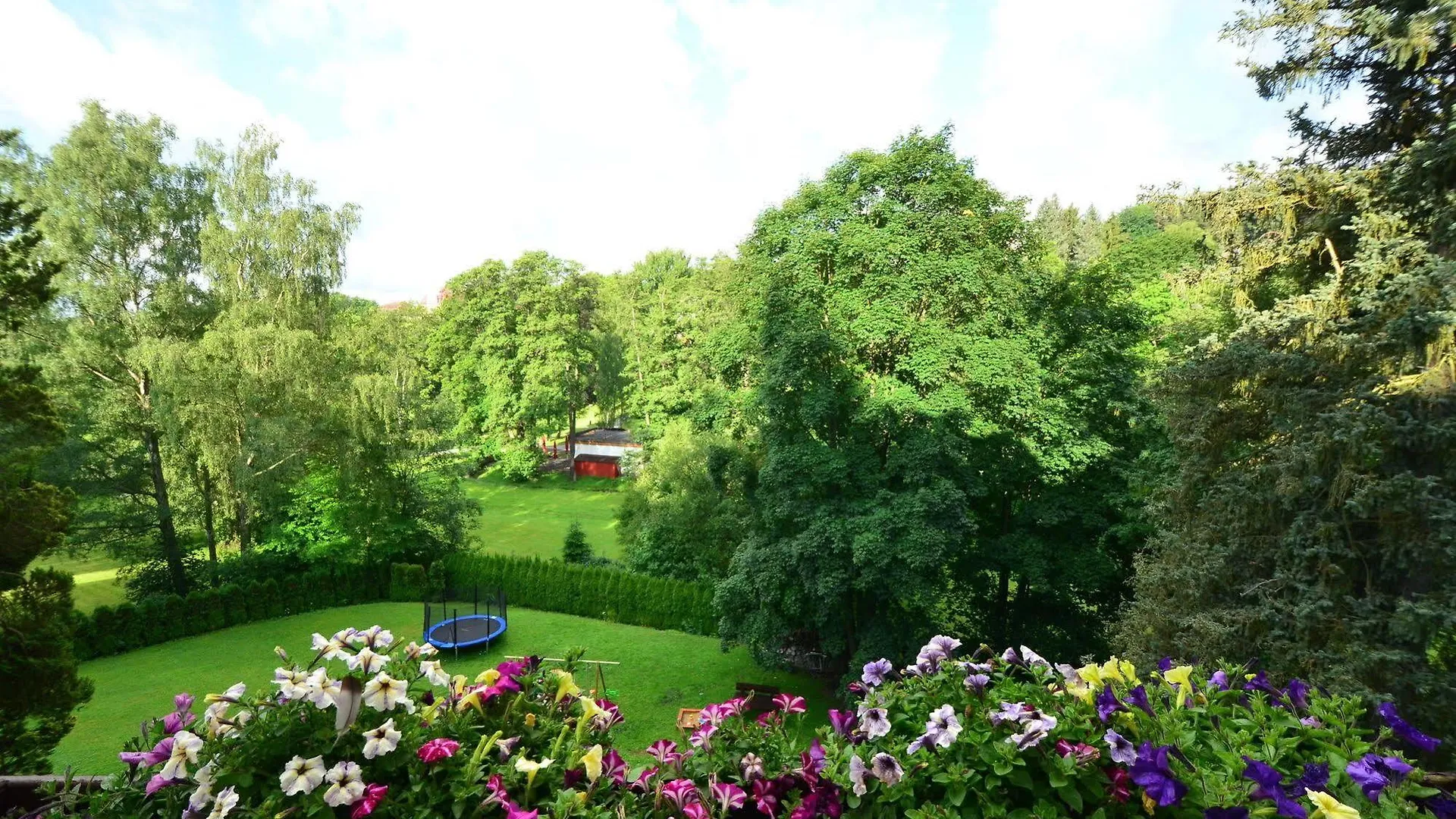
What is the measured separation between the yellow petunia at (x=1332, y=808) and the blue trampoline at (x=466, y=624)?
51.1ft

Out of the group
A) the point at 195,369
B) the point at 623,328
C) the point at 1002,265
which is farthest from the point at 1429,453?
the point at 623,328

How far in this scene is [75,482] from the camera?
15.9 m

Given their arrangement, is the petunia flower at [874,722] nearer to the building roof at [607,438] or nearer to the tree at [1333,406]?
the tree at [1333,406]

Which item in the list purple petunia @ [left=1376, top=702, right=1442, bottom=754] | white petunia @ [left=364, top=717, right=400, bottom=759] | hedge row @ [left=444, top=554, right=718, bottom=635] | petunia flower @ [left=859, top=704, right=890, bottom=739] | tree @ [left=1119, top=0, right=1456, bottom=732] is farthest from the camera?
hedge row @ [left=444, top=554, right=718, bottom=635]

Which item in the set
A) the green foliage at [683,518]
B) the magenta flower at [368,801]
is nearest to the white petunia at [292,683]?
the magenta flower at [368,801]

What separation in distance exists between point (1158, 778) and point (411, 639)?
12.2 metres

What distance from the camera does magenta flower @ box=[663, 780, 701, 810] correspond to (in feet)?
→ 6.77

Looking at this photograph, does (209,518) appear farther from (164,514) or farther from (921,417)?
(921,417)

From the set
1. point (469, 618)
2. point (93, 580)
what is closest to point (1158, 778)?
point (469, 618)

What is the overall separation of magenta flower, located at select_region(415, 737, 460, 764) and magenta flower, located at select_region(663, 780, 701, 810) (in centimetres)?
65

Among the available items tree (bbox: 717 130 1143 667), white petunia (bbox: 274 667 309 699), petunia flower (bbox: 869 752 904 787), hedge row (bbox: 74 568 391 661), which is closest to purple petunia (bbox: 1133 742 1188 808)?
petunia flower (bbox: 869 752 904 787)

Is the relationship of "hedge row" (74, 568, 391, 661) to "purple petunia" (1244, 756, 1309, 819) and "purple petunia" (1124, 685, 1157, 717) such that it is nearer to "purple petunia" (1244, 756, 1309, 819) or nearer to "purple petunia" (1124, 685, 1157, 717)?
"purple petunia" (1124, 685, 1157, 717)

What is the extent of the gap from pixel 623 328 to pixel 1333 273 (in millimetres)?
33014

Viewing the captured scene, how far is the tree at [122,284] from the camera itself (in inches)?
618
